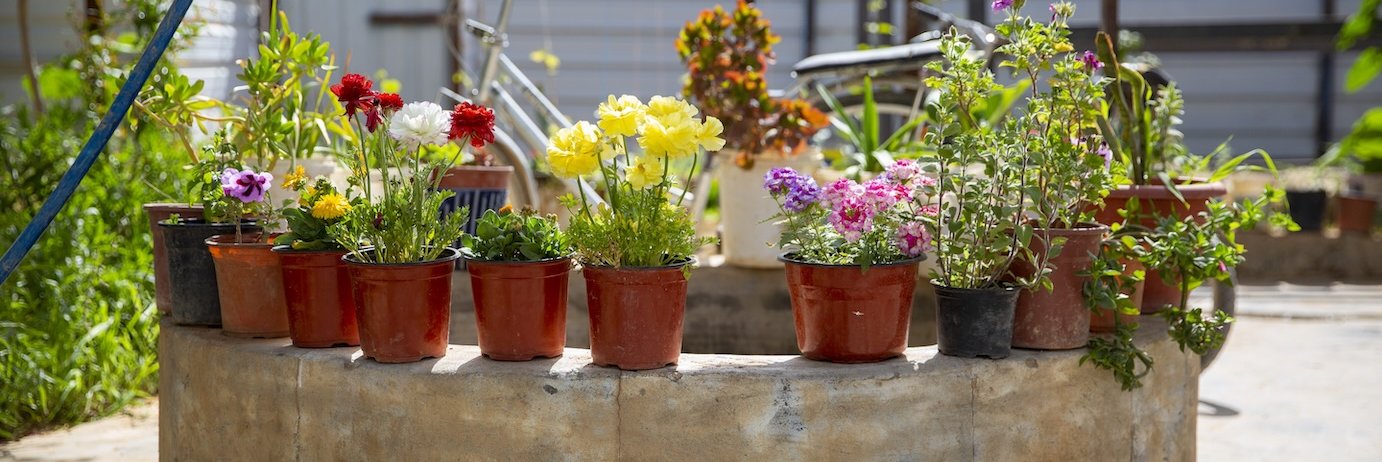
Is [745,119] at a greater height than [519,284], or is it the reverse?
[745,119]

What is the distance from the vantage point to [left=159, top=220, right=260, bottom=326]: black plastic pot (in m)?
2.60

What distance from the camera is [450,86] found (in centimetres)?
779

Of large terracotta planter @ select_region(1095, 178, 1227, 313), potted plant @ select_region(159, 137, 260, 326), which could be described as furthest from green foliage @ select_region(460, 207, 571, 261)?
large terracotta planter @ select_region(1095, 178, 1227, 313)

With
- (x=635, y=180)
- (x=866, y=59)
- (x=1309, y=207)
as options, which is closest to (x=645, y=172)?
(x=635, y=180)

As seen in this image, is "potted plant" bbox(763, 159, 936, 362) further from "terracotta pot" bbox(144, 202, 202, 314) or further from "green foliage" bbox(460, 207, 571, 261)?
"terracotta pot" bbox(144, 202, 202, 314)

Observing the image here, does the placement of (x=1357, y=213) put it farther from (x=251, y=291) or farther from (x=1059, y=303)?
(x=251, y=291)

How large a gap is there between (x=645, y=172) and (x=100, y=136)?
969 mm

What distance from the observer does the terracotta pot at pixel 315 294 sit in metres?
2.36

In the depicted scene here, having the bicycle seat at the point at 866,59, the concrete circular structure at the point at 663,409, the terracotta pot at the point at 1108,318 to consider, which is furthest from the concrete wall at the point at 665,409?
the bicycle seat at the point at 866,59

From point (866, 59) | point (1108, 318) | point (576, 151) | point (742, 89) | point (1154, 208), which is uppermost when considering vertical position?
point (866, 59)

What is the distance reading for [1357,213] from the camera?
700cm

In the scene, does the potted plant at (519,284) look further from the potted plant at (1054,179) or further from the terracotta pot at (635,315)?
the potted plant at (1054,179)

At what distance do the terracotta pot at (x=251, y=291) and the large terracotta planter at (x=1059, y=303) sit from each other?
1.40 m

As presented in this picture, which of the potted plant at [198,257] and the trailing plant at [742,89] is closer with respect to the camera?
the potted plant at [198,257]
